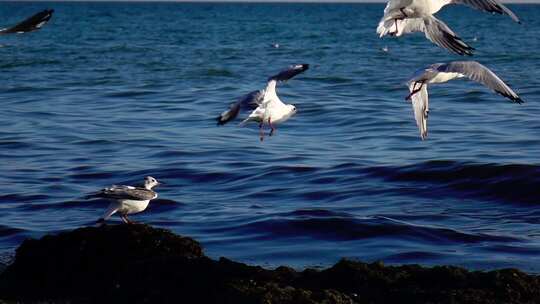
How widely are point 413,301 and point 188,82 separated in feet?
65.3

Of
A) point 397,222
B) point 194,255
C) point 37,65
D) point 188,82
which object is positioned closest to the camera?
point 194,255

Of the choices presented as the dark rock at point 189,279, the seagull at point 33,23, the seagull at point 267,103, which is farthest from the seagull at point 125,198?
the seagull at point 33,23

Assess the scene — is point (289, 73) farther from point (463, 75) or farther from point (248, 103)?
point (463, 75)

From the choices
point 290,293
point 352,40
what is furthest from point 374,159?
point 352,40

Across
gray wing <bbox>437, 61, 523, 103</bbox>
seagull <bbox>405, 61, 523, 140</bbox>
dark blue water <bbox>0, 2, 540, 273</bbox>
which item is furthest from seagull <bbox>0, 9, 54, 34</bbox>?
gray wing <bbox>437, 61, 523, 103</bbox>

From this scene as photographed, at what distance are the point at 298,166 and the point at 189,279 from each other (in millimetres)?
6994

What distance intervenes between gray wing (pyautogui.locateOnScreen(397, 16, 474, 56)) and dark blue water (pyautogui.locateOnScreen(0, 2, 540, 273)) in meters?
1.62

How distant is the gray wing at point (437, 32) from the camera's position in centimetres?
875

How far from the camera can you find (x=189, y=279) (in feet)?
20.7

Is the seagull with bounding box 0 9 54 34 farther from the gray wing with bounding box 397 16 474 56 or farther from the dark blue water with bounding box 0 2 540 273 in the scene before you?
the gray wing with bounding box 397 16 474 56

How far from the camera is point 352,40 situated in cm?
4575

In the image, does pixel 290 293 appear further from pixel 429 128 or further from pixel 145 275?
pixel 429 128

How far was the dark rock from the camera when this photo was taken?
19.9 ft

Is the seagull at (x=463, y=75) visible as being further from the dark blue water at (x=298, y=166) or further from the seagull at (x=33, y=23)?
the seagull at (x=33, y=23)
